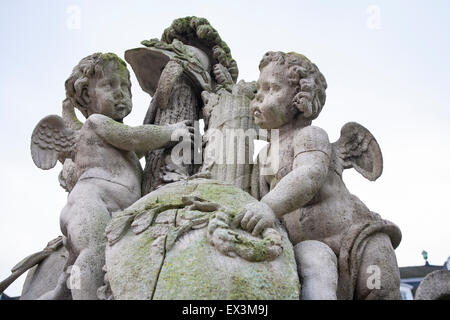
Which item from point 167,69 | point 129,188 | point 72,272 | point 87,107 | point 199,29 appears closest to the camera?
point 72,272

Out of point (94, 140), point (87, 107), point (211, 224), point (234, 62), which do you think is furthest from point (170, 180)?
point (234, 62)

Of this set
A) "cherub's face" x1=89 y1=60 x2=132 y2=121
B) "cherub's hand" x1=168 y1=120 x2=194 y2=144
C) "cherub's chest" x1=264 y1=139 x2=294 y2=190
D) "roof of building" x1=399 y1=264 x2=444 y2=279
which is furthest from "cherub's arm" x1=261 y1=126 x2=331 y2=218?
"roof of building" x1=399 y1=264 x2=444 y2=279

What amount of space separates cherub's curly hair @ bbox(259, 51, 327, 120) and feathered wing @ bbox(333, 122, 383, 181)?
0.32 metres

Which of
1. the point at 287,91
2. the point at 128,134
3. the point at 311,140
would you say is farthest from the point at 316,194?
the point at 128,134

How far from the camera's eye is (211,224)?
313 cm

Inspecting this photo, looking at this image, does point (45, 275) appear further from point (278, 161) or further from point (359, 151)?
point (359, 151)

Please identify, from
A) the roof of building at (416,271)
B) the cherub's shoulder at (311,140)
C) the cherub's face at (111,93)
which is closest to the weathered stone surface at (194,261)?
the cherub's shoulder at (311,140)

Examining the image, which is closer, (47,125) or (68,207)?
(68,207)

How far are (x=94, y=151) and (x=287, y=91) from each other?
1.70 metres

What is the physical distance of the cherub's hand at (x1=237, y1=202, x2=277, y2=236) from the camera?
3.21 meters

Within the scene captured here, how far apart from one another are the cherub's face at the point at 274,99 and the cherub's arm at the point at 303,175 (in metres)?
0.32

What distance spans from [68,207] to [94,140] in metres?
0.70

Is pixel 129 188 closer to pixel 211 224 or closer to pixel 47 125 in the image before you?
pixel 47 125

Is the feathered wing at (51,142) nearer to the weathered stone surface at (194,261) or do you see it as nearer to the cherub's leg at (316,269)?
the weathered stone surface at (194,261)
